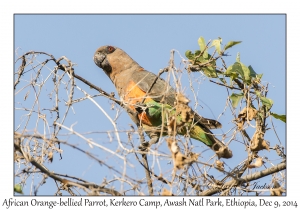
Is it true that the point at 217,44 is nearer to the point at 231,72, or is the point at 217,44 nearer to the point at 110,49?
the point at 231,72

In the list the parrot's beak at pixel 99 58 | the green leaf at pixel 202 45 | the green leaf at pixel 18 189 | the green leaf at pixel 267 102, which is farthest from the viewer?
the parrot's beak at pixel 99 58

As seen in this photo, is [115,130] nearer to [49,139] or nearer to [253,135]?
[49,139]

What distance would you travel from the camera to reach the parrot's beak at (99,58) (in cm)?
750

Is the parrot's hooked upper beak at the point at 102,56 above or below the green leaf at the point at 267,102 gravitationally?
above

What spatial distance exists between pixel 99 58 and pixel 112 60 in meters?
0.22

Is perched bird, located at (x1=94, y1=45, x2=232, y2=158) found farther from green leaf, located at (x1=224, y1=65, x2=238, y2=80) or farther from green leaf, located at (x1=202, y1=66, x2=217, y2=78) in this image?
green leaf, located at (x1=224, y1=65, x2=238, y2=80)

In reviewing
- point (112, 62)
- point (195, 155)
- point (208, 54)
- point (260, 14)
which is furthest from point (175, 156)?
point (112, 62)

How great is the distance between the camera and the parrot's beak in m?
7.50

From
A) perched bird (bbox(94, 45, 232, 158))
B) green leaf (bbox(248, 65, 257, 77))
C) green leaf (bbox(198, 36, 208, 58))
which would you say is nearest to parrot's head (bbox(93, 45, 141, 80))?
perched bird (bbox(94, 45, 232, 158))

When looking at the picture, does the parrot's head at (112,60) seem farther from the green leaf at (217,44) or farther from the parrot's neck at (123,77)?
the green leaf at (217,44)

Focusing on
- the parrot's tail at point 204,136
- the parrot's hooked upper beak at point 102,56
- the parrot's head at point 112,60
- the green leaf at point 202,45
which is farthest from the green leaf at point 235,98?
the parrot's hooked upper beak at point 102,56

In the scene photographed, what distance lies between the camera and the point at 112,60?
7.46 metres
